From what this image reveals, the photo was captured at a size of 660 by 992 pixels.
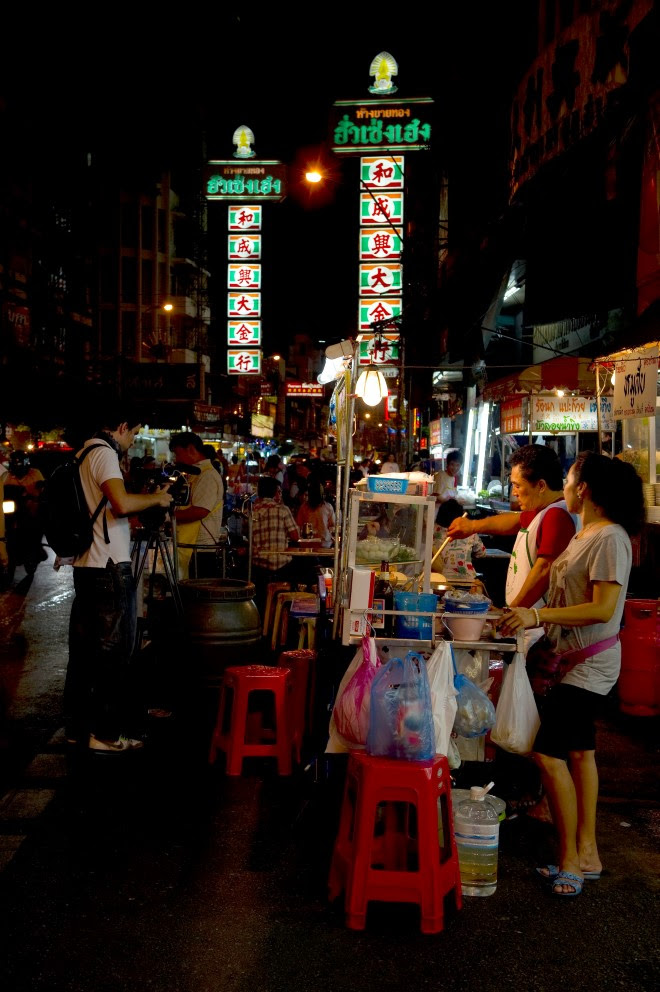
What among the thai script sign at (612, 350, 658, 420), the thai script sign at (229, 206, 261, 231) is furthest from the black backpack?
the thai script sign at (229, 206, 261, 231)

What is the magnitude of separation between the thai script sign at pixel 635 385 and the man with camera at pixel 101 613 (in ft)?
15.9

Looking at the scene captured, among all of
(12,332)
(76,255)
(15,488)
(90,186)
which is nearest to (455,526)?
(15,488)

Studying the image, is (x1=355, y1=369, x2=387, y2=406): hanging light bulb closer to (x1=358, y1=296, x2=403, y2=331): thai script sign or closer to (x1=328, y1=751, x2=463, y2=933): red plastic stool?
(x1=328, y1=751, x2=463, y2=933): red plastic stool

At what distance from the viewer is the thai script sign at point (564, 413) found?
38.5 feet

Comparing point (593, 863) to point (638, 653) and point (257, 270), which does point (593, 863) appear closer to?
point (638, 653)

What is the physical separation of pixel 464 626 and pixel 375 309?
1742 centimetres

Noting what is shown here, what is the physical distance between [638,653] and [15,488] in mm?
12341

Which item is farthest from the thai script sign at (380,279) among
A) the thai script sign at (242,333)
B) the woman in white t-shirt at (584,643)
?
the woman in white t-shirt at (584,643)

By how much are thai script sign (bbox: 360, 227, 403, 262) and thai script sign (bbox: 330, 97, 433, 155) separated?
2.30 metres

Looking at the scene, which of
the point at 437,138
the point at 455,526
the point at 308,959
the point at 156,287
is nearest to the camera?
the point at 308,959

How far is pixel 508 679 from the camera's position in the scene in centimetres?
410

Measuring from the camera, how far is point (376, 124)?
19.0 metres

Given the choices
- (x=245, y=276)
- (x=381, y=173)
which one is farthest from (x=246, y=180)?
(x=381, y=173)

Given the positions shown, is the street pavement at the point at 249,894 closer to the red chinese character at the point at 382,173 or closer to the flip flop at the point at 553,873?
the flip flop at the point at 553,873
